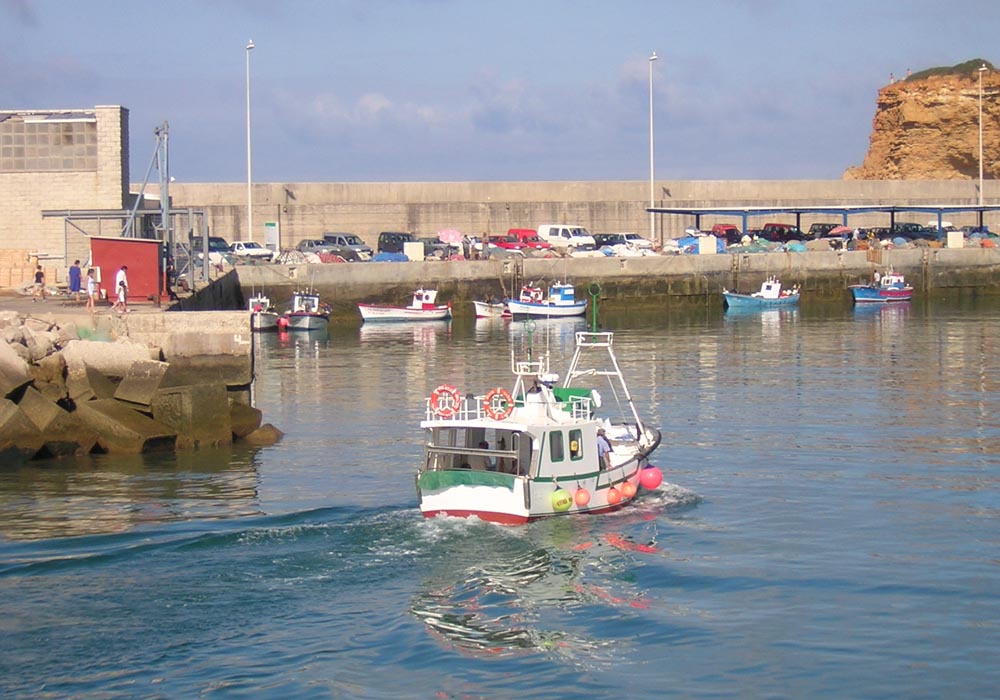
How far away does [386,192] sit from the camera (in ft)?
249

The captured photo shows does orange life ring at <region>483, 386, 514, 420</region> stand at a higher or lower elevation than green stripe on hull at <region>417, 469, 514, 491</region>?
higher

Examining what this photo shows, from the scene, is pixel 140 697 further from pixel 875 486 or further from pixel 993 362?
pixel 993 362

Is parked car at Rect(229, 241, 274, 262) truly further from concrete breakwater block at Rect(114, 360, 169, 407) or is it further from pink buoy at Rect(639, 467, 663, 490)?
pink buoy at Rect(639, 467, 663, 490)

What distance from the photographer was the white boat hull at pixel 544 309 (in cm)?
5906

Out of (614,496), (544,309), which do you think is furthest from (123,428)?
(544,309)

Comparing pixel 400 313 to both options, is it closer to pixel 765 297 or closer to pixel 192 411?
pixel 765 297

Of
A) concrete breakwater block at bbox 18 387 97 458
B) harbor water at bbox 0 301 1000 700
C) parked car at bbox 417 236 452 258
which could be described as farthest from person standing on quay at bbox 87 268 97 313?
parked car at bbox 417 236 452 258

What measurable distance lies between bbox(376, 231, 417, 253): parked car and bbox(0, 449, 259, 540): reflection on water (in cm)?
4306

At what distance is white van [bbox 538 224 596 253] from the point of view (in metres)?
71.2

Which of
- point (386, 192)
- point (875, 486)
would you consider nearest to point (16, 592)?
point (875, 486)

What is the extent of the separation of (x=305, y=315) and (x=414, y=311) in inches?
229

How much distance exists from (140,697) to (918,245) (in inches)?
2507

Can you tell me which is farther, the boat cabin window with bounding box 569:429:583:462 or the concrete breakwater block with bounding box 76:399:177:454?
the concrete breakwater block with bounding box 76:399:177:454

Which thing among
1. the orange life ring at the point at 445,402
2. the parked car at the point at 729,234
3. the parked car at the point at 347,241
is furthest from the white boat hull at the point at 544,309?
the orange life ring at the point at 445,402
